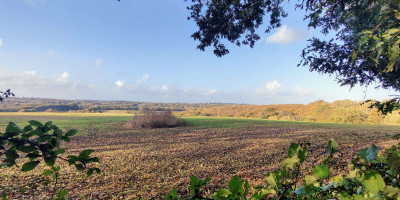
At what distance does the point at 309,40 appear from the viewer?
6148 mm

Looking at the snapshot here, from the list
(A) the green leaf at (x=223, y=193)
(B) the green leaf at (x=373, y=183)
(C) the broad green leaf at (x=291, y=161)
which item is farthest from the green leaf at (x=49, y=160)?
(B) the green leaf at (x=373, y=183)

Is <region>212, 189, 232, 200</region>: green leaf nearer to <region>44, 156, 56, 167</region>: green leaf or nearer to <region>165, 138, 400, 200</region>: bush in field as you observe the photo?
<region>165, 138, 400, 200</region>: bush in field

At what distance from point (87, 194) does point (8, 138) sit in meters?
4.55

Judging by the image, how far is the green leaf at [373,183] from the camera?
43 cm

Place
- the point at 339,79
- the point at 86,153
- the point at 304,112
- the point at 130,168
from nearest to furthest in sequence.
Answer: the point at 86,153, the point at 339,79, the point at 130,168, the point at 304,112

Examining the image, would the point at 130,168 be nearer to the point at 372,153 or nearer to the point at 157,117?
the point at 372,153

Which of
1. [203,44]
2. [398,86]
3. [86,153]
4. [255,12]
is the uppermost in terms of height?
[255,12]

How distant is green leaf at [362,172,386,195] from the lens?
1.42 ft

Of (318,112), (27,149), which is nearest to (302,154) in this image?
(27,149)

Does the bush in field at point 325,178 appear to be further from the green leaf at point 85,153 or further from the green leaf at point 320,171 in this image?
the green leaf at point 85,153

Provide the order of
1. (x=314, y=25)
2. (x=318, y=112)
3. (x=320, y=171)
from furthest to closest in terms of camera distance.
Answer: (x=318, y=112)
(x=314, y=25)
(x=320, y=171)

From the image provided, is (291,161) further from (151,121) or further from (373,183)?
(151,121)

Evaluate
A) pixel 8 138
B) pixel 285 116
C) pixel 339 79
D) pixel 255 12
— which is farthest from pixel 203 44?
pixel 285 116

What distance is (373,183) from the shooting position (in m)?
0.44
